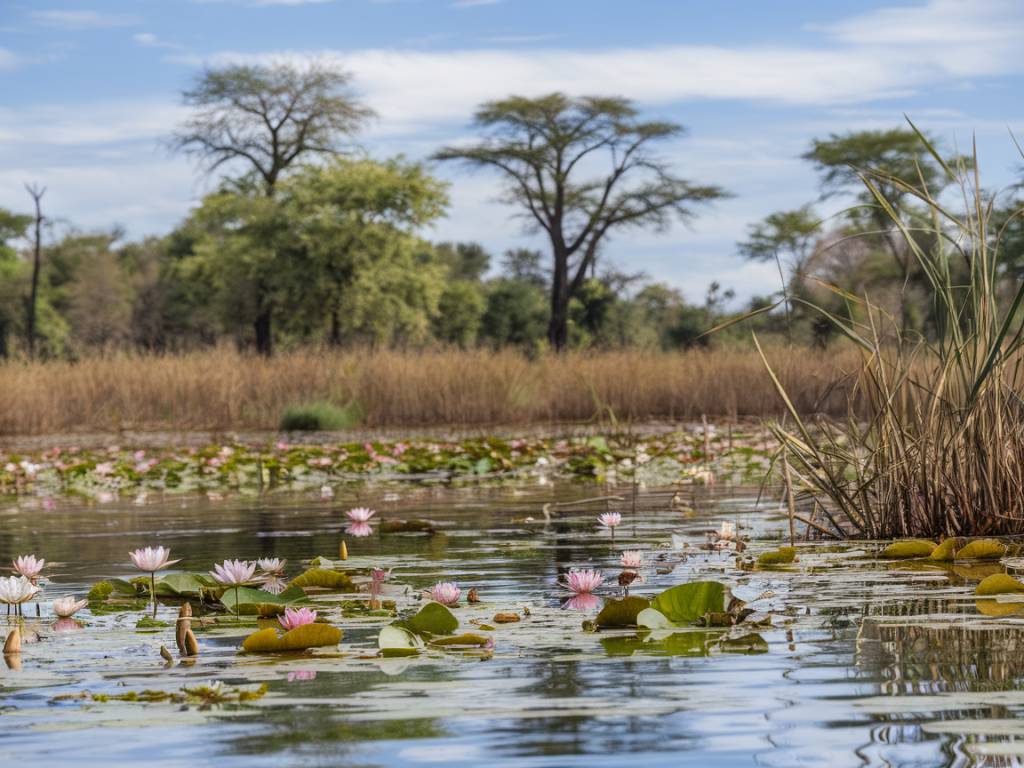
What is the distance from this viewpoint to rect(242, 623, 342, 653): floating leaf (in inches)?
99.0

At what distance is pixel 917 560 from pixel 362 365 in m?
14.4

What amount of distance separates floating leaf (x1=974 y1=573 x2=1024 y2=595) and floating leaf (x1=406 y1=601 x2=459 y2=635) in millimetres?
1286

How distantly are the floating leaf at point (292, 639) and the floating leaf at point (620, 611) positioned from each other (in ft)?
1.89

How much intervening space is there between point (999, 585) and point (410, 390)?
14098 mm

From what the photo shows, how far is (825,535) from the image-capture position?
4770 mm

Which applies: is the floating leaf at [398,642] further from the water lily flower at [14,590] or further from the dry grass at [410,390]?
the dry grass at [410,390]

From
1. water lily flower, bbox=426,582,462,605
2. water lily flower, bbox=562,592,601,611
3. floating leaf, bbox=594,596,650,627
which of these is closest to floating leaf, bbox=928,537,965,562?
water lily flower, bbox=562,592,601,611

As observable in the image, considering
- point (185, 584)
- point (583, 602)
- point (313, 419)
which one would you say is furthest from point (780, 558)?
point (313, 419)

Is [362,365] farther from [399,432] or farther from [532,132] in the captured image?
[532,132]

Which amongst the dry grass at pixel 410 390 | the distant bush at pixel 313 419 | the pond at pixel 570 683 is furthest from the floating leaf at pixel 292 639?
the dry grass at pixel 410 390

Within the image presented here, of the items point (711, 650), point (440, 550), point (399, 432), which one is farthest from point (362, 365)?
point (711, 650)

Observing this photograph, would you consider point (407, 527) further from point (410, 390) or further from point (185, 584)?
point (410, 390)

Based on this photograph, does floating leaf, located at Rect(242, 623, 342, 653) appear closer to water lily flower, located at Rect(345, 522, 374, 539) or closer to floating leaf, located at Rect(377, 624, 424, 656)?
floating leaf, located at Rect(377, 624, 424, 656)

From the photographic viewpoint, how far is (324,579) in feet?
11.6
